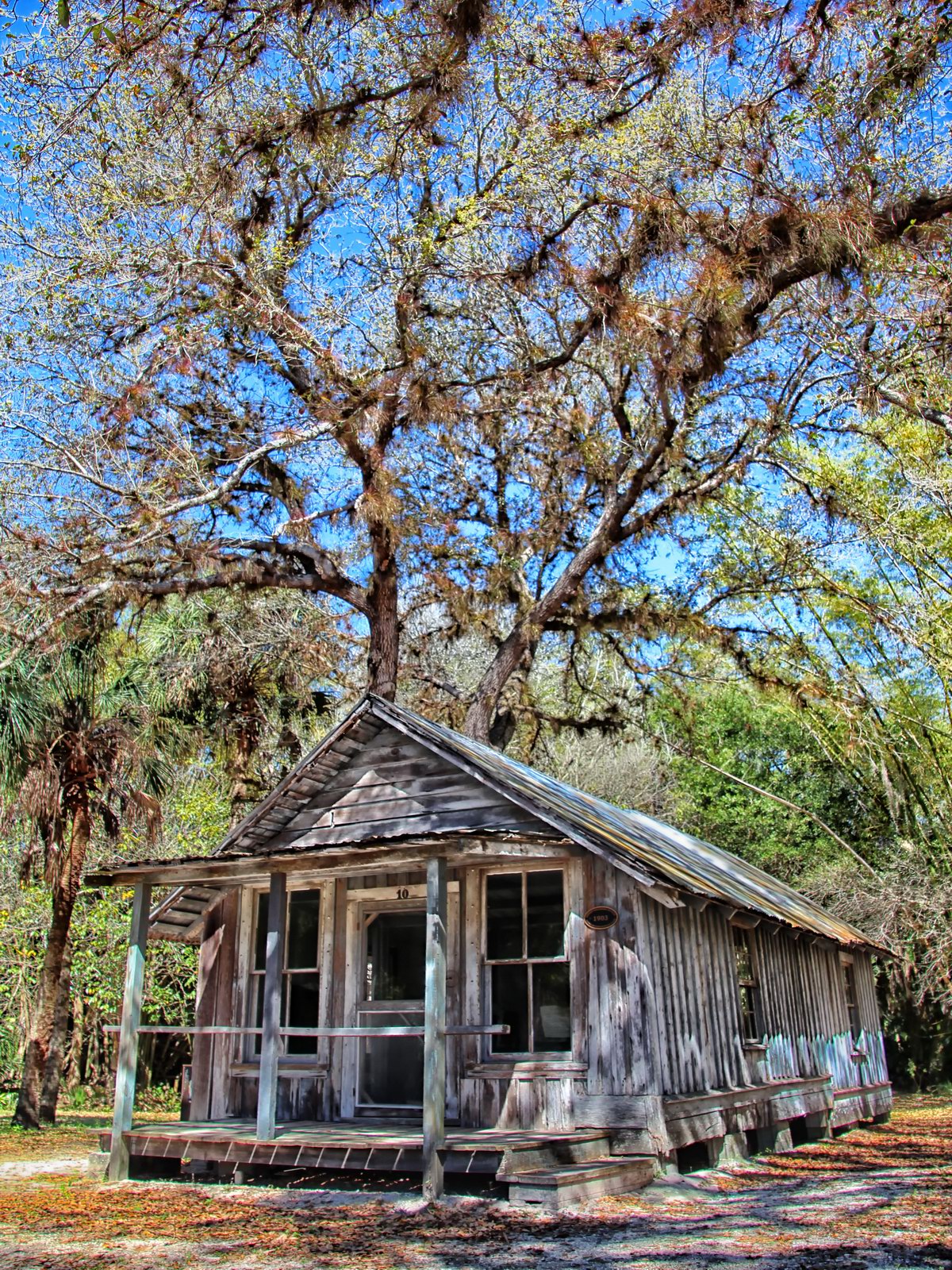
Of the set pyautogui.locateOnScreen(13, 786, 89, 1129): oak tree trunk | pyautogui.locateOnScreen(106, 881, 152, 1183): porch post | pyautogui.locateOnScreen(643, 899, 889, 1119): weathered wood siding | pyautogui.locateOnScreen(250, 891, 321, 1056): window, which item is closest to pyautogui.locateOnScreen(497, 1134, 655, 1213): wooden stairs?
pyautogui.locateOnScreen(643, 899, 889, 1119): weathered wood siding

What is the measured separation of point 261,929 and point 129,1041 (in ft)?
7.15

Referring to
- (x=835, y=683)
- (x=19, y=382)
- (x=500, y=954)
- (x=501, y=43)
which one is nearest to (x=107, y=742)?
(x=19, y=382)

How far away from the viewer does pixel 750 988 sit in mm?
13938

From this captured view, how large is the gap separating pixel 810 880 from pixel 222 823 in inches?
521

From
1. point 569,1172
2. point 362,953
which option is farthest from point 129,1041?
point 569,1172

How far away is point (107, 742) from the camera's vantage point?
1670 centimetres

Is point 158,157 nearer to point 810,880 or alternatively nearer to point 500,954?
point 500,954

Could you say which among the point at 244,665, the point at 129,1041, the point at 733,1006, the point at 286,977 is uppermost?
the point at 244,665

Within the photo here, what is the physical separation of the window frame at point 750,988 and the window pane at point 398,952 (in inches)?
148

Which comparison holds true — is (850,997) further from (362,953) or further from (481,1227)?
(481,1227)

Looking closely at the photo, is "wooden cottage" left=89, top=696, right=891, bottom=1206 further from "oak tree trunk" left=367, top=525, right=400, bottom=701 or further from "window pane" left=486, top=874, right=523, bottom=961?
"oak tree trunk" left=367, top=525, right=400, bottom=701

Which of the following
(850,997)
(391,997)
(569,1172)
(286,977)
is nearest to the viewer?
(569,1172)

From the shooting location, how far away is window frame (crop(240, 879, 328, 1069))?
12.1 metres

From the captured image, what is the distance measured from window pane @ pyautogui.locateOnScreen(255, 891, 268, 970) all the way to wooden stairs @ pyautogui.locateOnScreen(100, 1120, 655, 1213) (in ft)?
6.41
